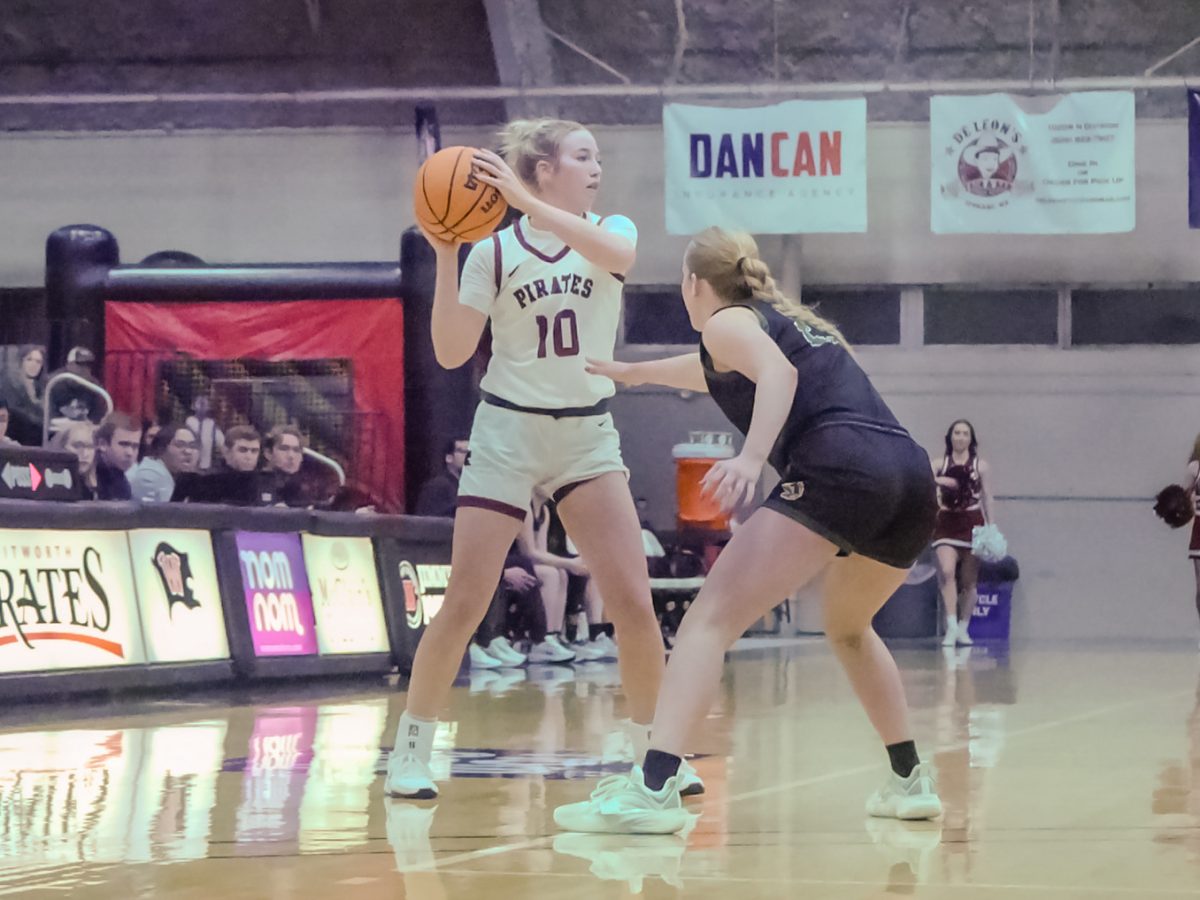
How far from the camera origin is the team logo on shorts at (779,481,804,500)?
4.23 m

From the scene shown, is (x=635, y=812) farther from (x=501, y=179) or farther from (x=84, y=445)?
(x=84, y=445)

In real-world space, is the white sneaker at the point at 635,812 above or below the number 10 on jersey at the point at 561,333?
below

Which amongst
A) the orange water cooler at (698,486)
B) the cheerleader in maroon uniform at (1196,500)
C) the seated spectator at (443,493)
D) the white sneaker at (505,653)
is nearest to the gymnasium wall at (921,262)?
the orange water cooler at (698,486)

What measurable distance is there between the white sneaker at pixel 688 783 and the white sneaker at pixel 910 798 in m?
0.51

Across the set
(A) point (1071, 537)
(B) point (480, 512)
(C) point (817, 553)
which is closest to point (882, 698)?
(C) point (817, 553)

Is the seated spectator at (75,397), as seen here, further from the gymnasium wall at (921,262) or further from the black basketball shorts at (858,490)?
the black basketball shorts at (858,490)

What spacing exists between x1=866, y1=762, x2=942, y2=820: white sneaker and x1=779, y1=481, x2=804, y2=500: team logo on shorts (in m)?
Result: 0.79

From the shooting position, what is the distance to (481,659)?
11336 mm

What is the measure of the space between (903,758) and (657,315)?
15127 millimetres

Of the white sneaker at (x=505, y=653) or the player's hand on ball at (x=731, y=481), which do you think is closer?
the player's hand on ball at (x=731, y=481)

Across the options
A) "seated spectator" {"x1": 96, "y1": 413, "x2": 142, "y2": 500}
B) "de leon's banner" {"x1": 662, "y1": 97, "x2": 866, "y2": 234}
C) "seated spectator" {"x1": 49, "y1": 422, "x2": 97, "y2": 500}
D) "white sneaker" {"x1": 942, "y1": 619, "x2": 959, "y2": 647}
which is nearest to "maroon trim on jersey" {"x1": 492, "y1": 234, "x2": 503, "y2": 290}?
"seated spectator" {"x1": 49, "y1": 422, "x2": 97, "y2": 500}

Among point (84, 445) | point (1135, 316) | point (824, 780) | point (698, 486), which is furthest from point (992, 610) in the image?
point (824, 780)

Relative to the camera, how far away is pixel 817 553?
4.23m

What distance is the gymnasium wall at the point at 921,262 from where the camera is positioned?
61.3 feet
